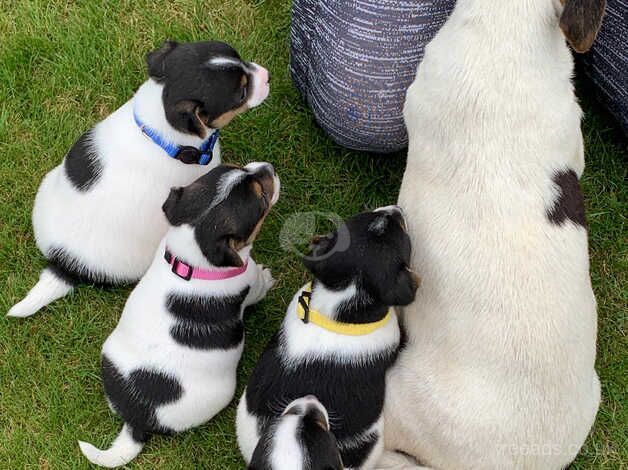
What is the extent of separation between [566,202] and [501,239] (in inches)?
13.6

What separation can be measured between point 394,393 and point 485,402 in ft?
1.63

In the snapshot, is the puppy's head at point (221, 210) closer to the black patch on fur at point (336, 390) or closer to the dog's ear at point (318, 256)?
the dog's ear at point (318, 256)

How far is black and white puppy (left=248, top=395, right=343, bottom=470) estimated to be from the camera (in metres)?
3.33

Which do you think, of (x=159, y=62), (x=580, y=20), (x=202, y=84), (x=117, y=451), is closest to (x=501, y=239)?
(x=580, y=20)

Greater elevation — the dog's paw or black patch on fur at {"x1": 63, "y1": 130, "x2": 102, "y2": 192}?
black patch on fur at {"x1": 63, "y1": 130, "x2": 102, "y2": 192}

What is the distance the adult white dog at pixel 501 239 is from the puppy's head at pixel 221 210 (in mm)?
791

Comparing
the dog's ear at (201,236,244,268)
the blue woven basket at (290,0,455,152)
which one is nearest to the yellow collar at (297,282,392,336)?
the dog's ear at (201,236,244,268)

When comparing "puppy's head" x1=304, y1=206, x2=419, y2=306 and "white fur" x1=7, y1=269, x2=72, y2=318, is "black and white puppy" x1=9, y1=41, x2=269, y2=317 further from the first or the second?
"puppy's head" x1=304, y1=206, x2=419, y2=306

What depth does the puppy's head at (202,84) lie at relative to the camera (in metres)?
4.02

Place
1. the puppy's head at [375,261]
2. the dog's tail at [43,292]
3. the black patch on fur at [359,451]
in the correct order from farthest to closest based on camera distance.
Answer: the dog's tail at [43,292]
the black patch on fur at [359,451]
the puppy's head at [375,261]

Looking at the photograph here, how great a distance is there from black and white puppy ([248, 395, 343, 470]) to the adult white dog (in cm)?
59

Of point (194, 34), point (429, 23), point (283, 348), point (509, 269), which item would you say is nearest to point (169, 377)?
point (283, 348)

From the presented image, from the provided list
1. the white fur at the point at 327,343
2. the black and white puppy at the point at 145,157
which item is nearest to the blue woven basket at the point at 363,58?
the black and white puppy at the point at 145,157

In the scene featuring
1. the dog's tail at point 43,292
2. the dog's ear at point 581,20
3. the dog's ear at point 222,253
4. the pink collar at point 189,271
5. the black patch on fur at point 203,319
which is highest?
the dog's ear at point 581,20
